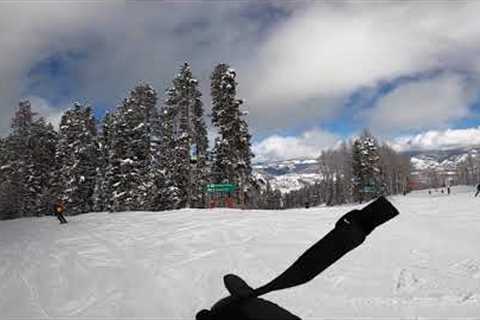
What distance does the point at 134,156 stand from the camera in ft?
141

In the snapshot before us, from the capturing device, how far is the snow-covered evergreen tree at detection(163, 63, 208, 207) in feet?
128

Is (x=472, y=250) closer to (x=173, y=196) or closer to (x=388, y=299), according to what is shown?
(x=388, y=299)

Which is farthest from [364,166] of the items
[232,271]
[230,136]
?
[232,271]

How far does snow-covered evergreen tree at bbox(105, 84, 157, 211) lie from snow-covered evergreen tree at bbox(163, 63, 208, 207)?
377cm

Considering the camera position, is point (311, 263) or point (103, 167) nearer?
point (311, 263)

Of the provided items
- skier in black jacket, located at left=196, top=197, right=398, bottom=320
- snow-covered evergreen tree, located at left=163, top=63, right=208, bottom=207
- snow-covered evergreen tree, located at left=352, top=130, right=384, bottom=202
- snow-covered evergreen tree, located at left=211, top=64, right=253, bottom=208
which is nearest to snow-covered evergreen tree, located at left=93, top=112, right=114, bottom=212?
snow-covered evergreen tree, located at left=163, top=63, right=208, bottom=207

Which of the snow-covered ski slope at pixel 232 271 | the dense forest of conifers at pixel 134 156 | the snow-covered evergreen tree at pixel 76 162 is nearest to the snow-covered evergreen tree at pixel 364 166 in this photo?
the dense forest of conifers at pixel 134 156

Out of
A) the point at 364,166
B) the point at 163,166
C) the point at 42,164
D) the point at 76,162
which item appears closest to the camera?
the point at 163,166

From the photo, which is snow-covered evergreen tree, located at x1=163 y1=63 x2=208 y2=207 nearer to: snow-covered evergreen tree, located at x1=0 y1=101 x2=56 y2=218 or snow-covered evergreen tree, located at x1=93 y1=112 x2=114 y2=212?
snow-covered evergreen tree, located at x1=93 y1=112 x2=114 y2=212

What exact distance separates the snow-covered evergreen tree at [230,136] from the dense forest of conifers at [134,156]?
0.33 ft

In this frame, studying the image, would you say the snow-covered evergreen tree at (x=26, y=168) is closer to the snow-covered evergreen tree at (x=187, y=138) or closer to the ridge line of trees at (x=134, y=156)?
the ridge line of trees at (x=134, y=156)

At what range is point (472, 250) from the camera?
966 centimetres

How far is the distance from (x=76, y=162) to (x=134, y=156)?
23.8 feet

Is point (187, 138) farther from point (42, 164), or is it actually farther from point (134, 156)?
point (42, 164)
